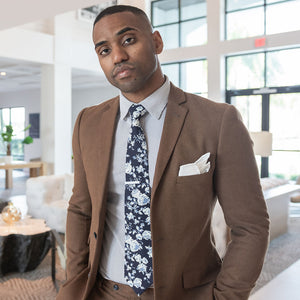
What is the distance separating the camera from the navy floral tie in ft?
3.96

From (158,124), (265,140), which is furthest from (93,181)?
(265,140)

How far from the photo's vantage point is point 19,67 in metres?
11.1

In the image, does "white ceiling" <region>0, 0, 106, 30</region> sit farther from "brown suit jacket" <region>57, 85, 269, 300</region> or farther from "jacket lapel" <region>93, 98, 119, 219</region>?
"brown suit jacket" <region>57, 85, 269, 300</region>

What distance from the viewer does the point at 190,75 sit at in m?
11.5

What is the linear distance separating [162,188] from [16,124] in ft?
57.1

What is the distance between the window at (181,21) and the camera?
1122 centimetres

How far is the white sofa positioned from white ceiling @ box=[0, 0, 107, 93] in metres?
2.95

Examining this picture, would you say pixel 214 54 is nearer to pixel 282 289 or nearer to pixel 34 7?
pixel 34 7

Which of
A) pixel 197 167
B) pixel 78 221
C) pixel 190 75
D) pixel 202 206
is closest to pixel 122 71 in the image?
Result: pixel 197 167

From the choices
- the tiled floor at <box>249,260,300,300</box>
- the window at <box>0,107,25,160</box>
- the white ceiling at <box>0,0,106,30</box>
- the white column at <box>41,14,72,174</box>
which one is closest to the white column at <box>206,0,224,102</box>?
the white column at <box>41,14,72,174</box>

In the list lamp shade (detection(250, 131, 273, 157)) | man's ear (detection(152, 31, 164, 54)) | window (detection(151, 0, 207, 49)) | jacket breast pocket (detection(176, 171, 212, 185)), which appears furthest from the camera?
window (detection(151, 0, 207, 49))

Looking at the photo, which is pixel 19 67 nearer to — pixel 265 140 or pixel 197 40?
pixel 197 40

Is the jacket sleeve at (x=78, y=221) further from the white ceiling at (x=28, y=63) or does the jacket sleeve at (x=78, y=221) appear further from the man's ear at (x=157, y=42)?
the white ceiling at (x=28, y=63)

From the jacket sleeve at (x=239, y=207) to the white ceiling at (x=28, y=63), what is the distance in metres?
1.91
